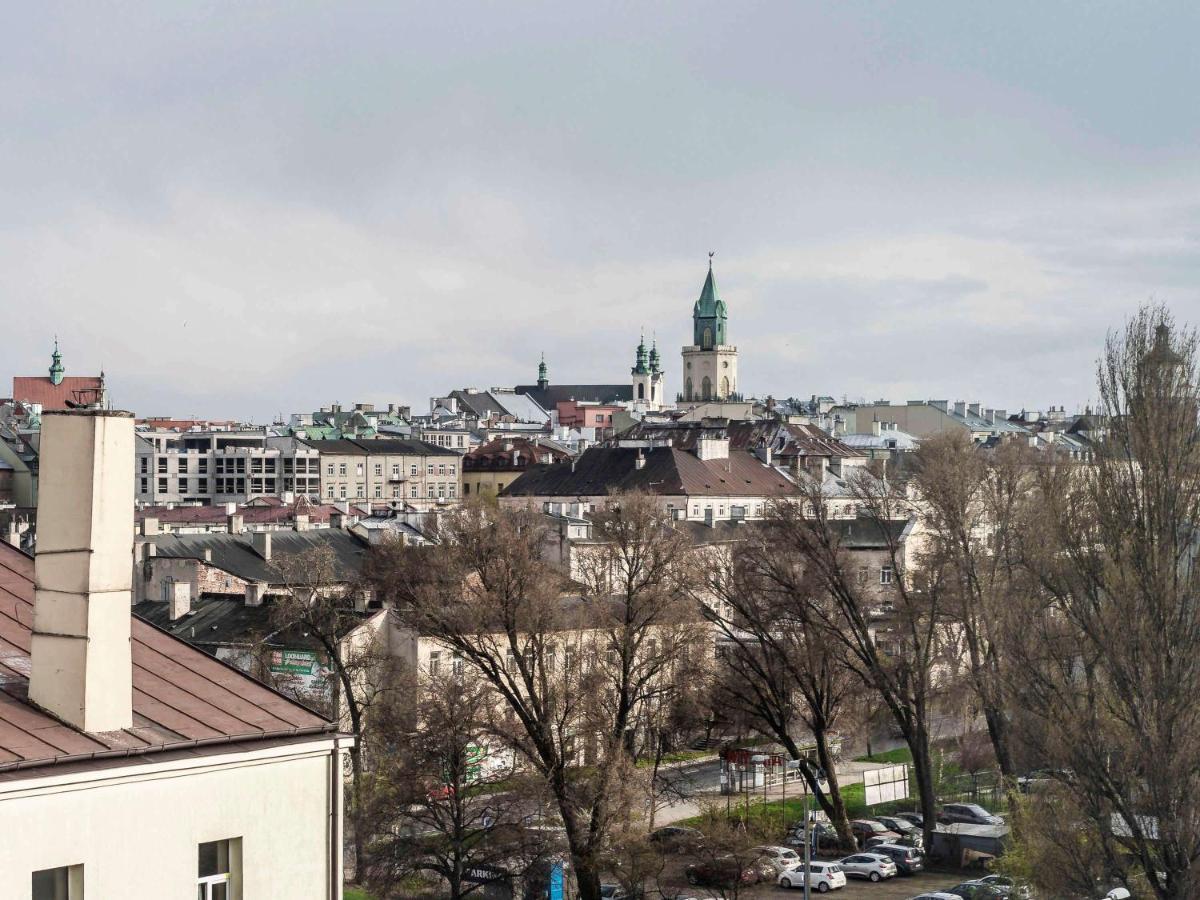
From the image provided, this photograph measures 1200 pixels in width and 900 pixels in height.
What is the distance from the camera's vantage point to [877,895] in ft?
136

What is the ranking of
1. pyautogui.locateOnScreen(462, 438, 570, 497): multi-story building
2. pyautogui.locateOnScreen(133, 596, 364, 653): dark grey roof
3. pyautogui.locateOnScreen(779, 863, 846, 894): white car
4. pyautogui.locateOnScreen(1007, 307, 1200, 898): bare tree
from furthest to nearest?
1. pyautogui.locateOnScreen(462, 438, 570, 497): multi-story building
2. pyautogui.locateOnScreen(133, 596, 364, 653): dark grey roof
3. pyautogui.locateOnScreen(779, 863, 846, 894): white car
4. pyautogui.locateOnScreen(1007, 307, 1200, 898): bare tree

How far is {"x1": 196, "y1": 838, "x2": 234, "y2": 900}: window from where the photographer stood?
12.7 metres

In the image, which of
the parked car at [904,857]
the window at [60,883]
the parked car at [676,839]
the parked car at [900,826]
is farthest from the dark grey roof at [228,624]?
the window at [60,883]

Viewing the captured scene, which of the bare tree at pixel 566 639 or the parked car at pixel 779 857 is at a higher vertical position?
the bare tree at pixel 566 639

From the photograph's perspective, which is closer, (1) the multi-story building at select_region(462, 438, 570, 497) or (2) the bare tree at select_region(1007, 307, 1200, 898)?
(2) the bare tree at select_region(1007, 307, 1200, 898)

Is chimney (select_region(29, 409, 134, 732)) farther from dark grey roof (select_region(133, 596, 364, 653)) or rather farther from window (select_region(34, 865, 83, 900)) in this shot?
dark grey roof (select_region(133, 596, 364, 653))

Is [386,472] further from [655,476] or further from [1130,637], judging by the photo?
[1130,637]

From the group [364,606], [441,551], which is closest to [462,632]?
[441,551]

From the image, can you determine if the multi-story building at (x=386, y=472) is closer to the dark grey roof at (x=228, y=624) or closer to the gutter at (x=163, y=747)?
the dark grey roof at (x=228, y=624)

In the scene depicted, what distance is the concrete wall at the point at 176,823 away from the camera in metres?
11.5

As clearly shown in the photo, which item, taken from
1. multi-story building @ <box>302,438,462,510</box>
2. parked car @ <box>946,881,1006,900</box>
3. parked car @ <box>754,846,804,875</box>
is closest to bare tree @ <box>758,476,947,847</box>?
parked car @ <box>754,846,804,875</box>

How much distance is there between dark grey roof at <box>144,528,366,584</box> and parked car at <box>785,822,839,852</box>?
21486 millimetres

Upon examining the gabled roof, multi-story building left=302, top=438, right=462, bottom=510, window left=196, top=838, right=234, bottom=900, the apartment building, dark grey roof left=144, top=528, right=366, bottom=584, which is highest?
multi-story building left=302, top=438, right=462, bottom=510

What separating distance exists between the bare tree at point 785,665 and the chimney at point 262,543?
22.0 m
